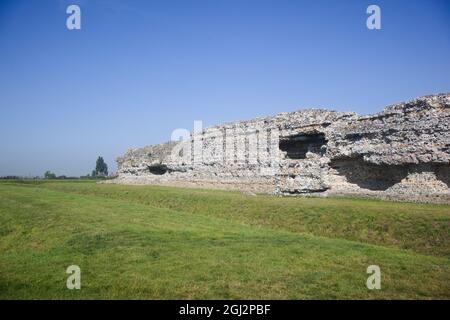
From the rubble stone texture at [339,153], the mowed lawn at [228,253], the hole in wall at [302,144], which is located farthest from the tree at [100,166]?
the mowed lawn at [228,253]

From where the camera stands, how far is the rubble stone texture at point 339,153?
629 inches

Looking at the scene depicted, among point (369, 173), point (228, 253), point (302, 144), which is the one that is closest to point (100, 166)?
point (302, 144)

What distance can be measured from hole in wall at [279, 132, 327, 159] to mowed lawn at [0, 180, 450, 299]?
7.73 metres

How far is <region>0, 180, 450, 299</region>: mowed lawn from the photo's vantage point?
6254 mm

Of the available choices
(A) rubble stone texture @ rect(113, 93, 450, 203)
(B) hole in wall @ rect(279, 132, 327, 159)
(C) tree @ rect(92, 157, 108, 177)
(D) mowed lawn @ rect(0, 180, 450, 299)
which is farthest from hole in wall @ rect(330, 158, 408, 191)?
(C) tree @ rect(92, 157, 108, 177)

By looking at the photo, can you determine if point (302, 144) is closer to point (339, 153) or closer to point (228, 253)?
point (339, 153)

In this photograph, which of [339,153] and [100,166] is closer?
[339,153]

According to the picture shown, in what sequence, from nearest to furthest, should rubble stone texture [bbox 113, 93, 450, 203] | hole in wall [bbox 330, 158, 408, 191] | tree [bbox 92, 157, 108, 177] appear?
rubble stone texture [bbox 113, 93, 450, 203]
hole in wall [bbox 330, 158, 408, 191]
tree [bbox 92, 157, 108, 177]

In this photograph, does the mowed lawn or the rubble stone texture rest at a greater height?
the rubble stone texture

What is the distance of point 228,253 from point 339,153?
1287cm

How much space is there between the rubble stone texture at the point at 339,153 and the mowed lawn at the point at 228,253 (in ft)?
15.1

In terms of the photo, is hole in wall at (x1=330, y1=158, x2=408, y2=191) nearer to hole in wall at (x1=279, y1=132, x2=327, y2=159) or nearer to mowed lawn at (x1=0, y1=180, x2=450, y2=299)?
hole in wall at (x1=279, y1=132, x2=327, y2=159)

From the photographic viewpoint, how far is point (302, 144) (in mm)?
22844

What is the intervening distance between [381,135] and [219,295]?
14631 mm
